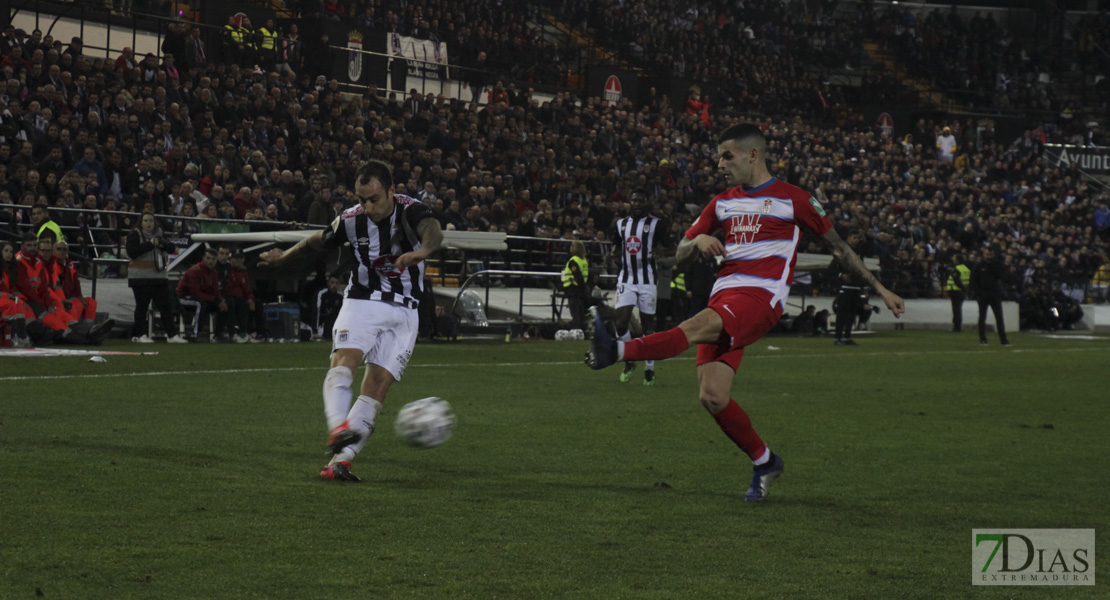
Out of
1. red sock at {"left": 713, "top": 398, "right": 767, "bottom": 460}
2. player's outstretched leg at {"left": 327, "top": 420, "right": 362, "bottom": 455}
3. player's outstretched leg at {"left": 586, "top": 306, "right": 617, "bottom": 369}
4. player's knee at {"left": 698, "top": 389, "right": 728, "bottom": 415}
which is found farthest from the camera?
red sock at {"left": 713, "top": 398, "right": 767, "bottom": 460}

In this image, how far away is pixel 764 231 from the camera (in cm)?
738

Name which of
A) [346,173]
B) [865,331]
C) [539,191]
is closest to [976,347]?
[865,331]

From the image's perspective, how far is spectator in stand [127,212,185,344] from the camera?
2041cm

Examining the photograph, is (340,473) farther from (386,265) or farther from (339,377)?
(386,265)

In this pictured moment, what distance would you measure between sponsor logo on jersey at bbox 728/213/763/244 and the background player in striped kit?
793cm

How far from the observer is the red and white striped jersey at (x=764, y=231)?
733 centimetres

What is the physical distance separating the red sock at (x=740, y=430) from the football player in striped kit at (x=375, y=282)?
184 centimetres

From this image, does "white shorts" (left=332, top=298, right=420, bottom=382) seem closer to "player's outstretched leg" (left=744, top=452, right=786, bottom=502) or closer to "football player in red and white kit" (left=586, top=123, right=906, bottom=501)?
"football player in red and white kit" (left=586, top=123, right=906, bottom=501)

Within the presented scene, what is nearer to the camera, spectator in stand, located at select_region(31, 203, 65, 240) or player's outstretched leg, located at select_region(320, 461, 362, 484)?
player's outstretched leg, located at select_region(320, 461, 362, 484)

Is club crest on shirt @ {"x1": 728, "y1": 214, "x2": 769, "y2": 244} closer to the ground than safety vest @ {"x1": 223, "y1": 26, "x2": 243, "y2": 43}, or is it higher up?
closer to the ground

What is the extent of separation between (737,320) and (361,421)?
214 cm

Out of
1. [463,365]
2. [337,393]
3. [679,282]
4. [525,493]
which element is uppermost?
[679,282]

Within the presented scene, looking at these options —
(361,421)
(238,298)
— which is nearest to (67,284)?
(238,298)

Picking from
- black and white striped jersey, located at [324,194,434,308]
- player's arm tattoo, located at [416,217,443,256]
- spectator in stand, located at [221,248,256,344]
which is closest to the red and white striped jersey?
player's arm tattoo, located at [416,217,443,256]
